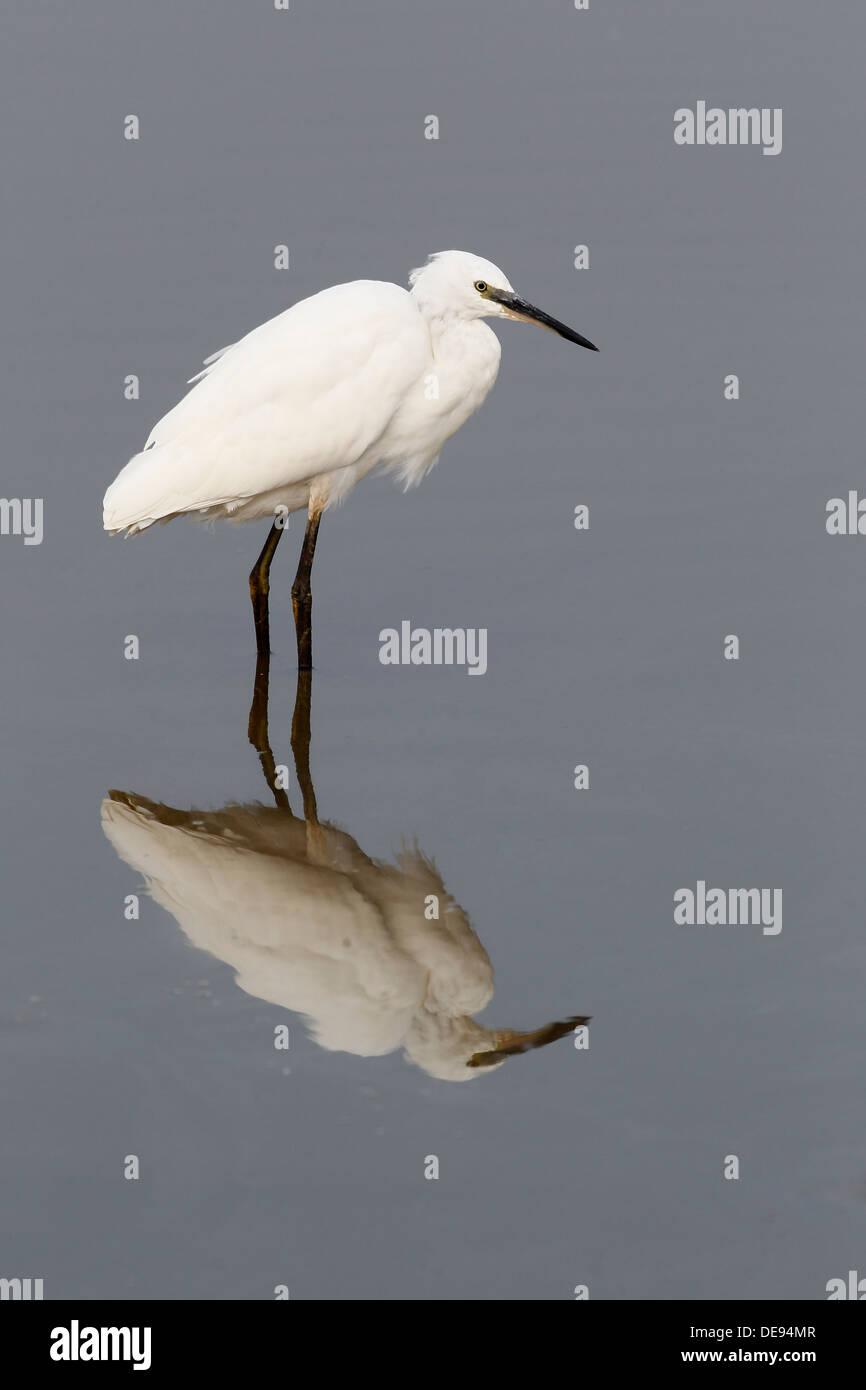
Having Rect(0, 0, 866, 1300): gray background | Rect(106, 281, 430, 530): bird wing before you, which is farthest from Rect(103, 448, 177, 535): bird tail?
Rect(0, 0, 866, 1300): gray background

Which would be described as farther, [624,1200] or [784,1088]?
Result: [784,1088]

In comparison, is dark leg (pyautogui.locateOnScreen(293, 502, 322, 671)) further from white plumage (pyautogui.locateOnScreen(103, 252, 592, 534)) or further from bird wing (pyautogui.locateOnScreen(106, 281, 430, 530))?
bird wing (pyautogui.locateOnScreen(106, 281, 430, 530))

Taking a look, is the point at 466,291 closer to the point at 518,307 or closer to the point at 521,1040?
the point at 518,307

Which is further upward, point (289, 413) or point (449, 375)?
point (449, 375)

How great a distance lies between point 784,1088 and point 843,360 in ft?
25.4

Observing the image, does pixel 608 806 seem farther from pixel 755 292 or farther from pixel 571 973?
pixel 755 292

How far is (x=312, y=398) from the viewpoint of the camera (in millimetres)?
9922

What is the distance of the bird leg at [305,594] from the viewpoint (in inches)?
404

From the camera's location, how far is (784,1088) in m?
6.89

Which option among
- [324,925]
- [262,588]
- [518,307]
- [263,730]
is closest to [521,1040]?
[324,925]

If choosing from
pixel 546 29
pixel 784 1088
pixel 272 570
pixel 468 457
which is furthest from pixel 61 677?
pixel 546 29

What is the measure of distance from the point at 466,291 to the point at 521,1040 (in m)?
4.50

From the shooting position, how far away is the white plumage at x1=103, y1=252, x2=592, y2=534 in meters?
9.91

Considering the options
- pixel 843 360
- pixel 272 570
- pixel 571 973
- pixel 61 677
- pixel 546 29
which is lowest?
pixel 571 973
